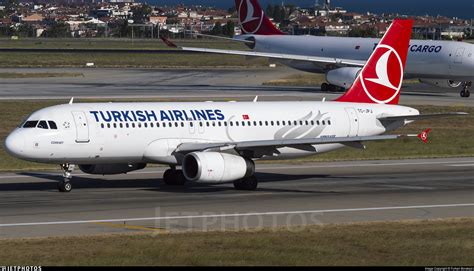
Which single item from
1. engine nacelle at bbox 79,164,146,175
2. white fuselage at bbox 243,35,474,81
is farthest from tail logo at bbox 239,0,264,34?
engine nacelle at bbox 79,164,146,175

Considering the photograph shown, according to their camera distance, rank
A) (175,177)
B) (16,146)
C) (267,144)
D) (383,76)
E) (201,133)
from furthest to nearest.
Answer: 1. (383,76)
2. (175,177)
3. (201,133)
4. (267,144)
5. (16,146)

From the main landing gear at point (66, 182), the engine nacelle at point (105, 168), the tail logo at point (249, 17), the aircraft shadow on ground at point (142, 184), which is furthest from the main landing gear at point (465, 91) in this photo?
the main landing gear at point (66, 182)

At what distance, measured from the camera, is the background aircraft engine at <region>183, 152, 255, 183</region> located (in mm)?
37594

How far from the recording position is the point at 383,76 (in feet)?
149

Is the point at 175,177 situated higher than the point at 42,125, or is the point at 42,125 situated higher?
the point at 42,125

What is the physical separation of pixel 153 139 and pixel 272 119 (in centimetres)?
519

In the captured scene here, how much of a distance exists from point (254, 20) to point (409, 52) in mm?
18281

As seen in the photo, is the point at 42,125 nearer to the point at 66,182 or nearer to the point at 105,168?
the point at 66,182

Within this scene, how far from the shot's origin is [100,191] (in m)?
39.3

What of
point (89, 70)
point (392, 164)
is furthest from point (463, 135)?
point (89, 70)

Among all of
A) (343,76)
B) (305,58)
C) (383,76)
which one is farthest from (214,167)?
(305,58)

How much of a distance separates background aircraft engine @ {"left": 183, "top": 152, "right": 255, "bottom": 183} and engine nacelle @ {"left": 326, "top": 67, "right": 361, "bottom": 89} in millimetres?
43553

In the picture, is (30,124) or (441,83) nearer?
(30,124)

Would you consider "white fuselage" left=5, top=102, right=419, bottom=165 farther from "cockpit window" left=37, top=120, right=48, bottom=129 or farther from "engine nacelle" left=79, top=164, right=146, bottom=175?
"engine nacelle" left=79, top=164, right=146, bottom=175
